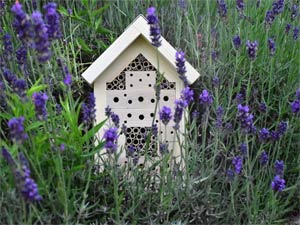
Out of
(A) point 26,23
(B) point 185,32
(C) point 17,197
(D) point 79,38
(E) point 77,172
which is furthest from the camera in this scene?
(B) point 185,32

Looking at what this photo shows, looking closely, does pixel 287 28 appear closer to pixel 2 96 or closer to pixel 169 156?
pixel 169 156

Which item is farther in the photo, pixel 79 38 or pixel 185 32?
pixel 185 32

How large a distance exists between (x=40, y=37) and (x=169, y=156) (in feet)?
2.12

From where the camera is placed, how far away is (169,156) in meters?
1.87

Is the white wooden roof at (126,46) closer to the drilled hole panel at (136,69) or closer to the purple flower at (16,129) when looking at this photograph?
the drilled hole panel at (136,69)

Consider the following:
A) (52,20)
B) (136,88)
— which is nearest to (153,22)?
(52,20)

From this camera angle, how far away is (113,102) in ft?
7.60

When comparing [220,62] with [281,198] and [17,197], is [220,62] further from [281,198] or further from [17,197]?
[17,197]

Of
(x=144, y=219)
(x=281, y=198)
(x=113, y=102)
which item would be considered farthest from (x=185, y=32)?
(x=144, y=219)

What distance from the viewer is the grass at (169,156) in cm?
181

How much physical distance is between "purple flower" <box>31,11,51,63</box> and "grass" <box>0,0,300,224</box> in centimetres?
7

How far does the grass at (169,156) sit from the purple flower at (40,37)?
0.07m

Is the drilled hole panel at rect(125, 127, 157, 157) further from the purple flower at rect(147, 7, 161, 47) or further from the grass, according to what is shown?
the purple flower at rect(147, 7, 161, 47)

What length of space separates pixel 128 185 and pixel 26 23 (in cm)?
76
